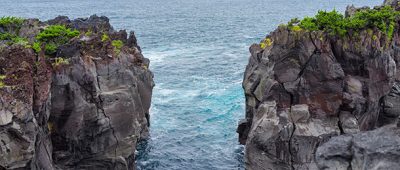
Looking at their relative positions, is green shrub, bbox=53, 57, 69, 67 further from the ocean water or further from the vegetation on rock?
the ocean water

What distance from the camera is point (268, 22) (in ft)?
512

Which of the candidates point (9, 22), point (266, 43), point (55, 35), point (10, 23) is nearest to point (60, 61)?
point (55, 35)

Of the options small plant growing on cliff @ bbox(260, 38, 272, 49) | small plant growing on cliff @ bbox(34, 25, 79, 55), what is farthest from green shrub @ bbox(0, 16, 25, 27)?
small plant growing on cliff @ bbox(260, 38, 272, 49)

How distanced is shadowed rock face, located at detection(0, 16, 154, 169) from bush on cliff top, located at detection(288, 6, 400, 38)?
671 inches

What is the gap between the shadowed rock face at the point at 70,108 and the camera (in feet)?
117

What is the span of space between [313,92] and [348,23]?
6.98 metres

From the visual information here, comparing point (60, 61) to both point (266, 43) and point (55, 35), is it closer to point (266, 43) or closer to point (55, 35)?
point (55, 35)

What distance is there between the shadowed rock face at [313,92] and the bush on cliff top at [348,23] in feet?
3.44

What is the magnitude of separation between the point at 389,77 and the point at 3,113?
3211cm

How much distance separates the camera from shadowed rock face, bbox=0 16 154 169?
35781 mm

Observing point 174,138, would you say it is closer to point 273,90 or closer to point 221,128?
point 221,128

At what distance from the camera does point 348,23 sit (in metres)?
47.3

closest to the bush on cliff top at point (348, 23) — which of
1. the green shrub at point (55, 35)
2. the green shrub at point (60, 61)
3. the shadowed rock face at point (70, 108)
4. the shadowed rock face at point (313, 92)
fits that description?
the shadowed rock face at point (313, 92)

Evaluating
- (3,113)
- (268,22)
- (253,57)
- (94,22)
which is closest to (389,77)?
(253,57)
